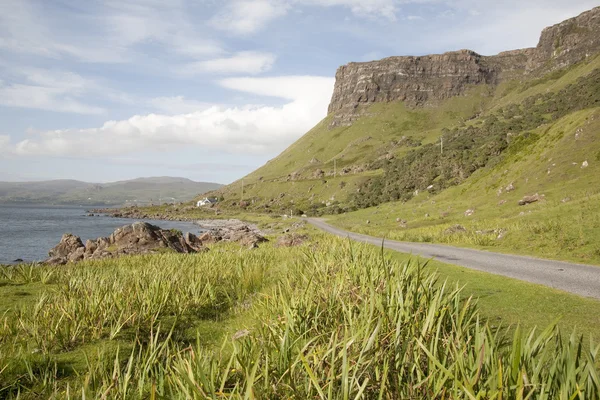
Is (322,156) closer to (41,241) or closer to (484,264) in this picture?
(41,241)

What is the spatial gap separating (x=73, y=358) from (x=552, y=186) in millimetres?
36418

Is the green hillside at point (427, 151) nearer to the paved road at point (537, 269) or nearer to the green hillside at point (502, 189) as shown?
the green hillside at point (502, 189)

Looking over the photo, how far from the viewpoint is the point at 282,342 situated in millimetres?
3957

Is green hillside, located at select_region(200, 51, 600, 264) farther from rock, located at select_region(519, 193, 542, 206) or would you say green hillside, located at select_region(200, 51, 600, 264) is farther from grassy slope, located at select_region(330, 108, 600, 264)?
rock, located at select_region(519, 193, 542, 206)

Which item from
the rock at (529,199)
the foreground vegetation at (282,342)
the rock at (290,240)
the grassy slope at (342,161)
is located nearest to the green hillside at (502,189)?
the rock at (529,199)

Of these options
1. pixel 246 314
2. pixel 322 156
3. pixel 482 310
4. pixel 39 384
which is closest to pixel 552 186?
pixel 482 310

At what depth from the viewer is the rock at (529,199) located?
98.8ft

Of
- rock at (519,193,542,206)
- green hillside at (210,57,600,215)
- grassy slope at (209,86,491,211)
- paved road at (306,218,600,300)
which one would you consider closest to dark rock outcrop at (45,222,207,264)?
paved road at (306,218,600,300)

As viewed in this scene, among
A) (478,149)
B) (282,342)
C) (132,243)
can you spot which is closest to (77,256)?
(132,243)

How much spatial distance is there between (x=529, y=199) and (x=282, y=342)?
33396 millimetres

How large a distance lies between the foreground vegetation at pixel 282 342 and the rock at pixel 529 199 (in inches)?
1035

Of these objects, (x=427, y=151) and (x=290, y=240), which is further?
(x=427, y=151)

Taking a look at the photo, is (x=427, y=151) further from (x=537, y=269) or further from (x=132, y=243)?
(x=537, y=269)

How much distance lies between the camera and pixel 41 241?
176 ft
